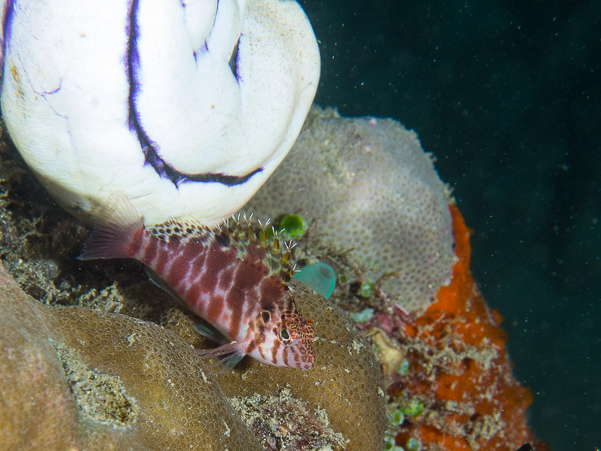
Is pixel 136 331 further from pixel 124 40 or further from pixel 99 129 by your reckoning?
pixel 124 40

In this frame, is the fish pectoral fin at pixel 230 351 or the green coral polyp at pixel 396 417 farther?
the green coral polyp at pixel 396 417

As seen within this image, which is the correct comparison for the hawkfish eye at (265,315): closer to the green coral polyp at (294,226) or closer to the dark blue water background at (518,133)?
the green coral polyp at (294,226)

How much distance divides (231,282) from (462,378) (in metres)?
3.91

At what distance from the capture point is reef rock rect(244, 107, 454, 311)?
13.5 feet

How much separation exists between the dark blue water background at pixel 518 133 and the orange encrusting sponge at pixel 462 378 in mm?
203

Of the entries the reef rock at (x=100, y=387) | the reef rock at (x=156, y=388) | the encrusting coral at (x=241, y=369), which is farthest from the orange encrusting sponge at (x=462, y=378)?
the reef rock at (x=100, y=387)

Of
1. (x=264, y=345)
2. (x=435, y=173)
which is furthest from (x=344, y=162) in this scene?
(x=264, y=345)

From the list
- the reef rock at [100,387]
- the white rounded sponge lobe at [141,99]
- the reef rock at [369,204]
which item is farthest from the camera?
the reef rock at [369,204]

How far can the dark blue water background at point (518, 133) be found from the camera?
403 cm

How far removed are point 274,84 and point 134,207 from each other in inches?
57.7

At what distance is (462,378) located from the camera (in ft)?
15.3

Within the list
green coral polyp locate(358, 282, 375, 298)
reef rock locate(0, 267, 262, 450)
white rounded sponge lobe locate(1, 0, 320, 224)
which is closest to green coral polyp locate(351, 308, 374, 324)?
green coral polyp locate(358, 282, 375, 298)

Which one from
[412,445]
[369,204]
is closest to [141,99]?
[369,204]

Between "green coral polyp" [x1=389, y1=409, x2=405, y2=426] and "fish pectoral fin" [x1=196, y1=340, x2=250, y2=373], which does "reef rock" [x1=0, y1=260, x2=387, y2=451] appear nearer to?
"fish pectoral fin" [x1=196, y1=340, x2=250, y2=373]
